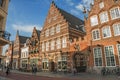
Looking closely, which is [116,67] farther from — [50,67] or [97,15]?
[50,67]

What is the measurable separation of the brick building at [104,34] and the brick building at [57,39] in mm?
5728

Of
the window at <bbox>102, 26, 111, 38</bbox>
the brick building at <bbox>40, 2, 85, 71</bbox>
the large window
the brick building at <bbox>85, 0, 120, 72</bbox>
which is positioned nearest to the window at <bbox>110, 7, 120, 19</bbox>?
the brick building at <bbox>85, 0, 120, 72</bbox>

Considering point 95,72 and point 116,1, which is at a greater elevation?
point 116,1

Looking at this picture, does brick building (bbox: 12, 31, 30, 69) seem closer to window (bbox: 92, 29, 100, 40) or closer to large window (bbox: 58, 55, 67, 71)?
large window (bbox: 58, 55, 67, 71)

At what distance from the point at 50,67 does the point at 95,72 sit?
13.1m

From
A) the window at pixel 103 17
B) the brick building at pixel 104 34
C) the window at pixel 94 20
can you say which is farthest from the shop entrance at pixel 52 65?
the window at pixel 103 17

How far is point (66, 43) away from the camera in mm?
30656

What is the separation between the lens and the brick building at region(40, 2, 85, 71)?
30.5 metres

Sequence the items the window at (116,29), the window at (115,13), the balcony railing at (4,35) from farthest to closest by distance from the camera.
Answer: the window at (115,13), the window at (116,29), the balcony railing at (4,35)

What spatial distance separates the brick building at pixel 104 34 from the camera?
2223cm

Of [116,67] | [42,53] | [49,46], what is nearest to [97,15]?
[116,67]

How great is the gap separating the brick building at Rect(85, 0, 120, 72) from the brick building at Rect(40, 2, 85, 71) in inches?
226

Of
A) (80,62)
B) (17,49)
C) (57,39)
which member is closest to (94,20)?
(80,62)

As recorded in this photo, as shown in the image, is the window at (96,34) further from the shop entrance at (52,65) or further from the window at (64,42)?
the shop entrance at (52,65)
